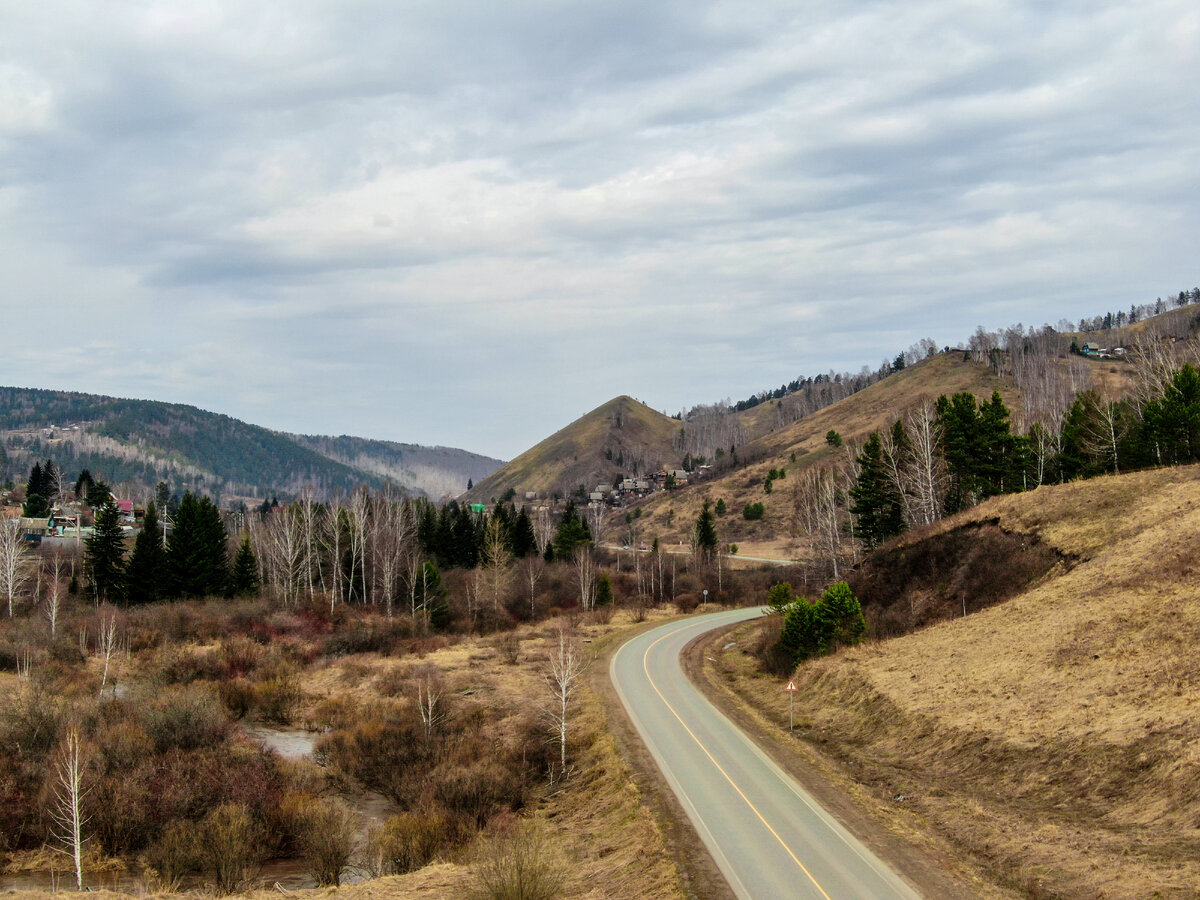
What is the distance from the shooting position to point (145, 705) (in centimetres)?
3856

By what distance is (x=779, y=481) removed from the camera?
158500mm

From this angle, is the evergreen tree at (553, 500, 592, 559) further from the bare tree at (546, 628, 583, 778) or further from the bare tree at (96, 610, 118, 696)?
the bare tree at (96, 610, 118, 696)

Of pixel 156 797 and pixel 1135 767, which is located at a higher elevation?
pixel 1135 767

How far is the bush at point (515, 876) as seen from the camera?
17031 millimetres

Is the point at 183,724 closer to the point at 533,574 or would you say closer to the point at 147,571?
the point at 147,571

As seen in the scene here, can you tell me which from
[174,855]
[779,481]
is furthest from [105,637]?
[779,481]

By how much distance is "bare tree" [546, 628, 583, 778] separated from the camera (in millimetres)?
32031

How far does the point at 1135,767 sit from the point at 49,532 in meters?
136

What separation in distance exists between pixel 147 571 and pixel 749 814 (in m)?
65.7

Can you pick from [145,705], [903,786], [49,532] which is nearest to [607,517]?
[49,532]

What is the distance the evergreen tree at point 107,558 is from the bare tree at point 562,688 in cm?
4118

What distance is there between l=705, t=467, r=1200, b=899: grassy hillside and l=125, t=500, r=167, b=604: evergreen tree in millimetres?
54900

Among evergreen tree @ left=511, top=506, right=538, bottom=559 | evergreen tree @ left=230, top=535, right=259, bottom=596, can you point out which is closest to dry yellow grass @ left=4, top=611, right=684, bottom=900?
evergreen tree @ left=230, top=535, right=259, bottom=596

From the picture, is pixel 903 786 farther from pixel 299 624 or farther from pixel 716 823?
pixel 299 624
